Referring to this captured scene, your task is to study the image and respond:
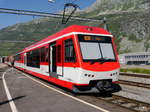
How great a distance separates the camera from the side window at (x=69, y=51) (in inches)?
346

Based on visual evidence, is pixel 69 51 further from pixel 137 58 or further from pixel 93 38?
pixel 137 58

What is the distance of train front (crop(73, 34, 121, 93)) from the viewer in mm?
8305

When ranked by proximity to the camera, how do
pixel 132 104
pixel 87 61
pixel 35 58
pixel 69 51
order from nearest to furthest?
pixel 132 104 < pixel 87 61 < pixel 69 51 < pixel 35 58

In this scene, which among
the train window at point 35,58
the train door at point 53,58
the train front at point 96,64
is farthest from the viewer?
the train window at point 35,58

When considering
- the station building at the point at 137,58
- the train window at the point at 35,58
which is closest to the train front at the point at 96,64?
the train window at the point at 35,58

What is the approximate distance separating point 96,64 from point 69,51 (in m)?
1.48

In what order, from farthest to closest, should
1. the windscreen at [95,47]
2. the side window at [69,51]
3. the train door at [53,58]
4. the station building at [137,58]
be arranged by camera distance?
the station building at [137,58], the train door at [53,58], the side window at [69,51], the windscreen at [95,47]

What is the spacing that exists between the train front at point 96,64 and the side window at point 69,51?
405 millimetres

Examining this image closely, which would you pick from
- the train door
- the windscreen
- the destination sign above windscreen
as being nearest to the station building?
the train door

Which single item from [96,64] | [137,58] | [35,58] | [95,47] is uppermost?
[95,47]

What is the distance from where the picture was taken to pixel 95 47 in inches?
353

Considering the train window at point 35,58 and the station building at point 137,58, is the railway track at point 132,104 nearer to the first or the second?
the train window at point 35,58

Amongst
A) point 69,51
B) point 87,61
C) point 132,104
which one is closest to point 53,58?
point 69,51

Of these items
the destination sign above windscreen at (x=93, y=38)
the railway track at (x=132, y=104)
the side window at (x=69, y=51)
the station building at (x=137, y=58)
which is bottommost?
the railway track at (x=132, y=104)
